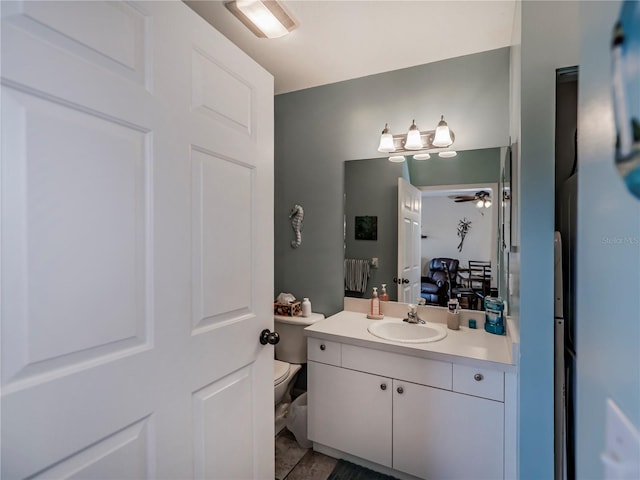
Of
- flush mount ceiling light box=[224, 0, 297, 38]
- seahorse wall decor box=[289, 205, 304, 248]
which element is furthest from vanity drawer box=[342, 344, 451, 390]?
flush mount ceiling light box=[224, 0, 297, 38]

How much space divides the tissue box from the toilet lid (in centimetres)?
34

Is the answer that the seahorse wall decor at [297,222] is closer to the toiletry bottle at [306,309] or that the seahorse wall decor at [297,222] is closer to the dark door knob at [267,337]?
the toiletry bottle at [306,309]

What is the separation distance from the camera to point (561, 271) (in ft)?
4.05

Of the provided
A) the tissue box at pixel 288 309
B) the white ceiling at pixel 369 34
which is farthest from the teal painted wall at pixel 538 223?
the tissue box at pixel 288 309

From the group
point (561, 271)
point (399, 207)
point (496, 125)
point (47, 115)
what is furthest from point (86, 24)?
point (496, 125)

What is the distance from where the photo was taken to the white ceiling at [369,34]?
5.00 feet

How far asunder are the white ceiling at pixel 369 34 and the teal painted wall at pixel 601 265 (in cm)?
136

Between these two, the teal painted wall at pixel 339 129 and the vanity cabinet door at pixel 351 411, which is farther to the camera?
the teal painted wall at pixel 339 129

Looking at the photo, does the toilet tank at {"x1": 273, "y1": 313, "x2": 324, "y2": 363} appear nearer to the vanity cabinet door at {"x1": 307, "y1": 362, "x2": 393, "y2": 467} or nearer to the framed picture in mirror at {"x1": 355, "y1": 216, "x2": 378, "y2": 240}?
the vanity cabinet door at {"x1": 307, "y1": 362, "x2": 393, "y2": 467}

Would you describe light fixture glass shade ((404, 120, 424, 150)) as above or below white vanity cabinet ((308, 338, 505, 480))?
above

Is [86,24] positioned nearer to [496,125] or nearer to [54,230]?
[54,230]

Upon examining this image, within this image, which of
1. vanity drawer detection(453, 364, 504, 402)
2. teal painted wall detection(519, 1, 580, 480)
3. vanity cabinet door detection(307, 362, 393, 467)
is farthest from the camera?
vanity cabinet door detection(307, 362, 393, 467)

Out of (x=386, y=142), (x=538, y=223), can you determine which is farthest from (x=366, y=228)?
(x=538, y=223)

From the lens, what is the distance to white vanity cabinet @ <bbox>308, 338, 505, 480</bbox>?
145cm
